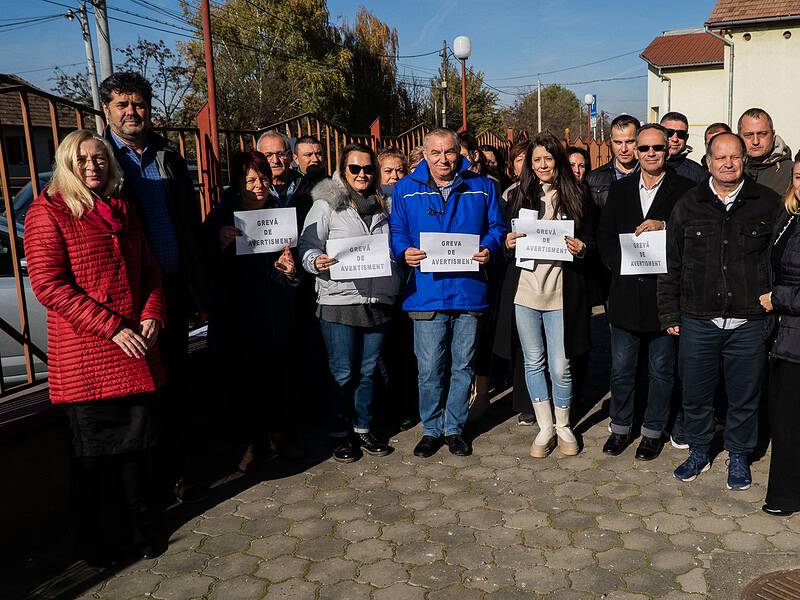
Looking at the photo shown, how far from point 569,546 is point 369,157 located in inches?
105

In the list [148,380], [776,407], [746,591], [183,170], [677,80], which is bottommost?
[746,591]

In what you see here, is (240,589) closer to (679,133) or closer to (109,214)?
(109,214)

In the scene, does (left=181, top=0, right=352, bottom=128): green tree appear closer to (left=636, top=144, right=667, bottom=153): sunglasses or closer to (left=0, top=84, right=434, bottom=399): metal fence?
(left=0, top=84, right=434, bottom=399): metal fence

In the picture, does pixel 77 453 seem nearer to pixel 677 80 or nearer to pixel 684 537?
pixel 684 537

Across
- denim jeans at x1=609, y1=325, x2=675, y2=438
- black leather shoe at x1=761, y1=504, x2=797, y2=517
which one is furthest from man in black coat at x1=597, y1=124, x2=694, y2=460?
black leather shoe at x1=761, y1=504, x2=797, y2=517

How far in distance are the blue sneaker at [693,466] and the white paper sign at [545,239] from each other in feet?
4.85

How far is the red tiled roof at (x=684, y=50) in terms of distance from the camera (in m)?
31.3

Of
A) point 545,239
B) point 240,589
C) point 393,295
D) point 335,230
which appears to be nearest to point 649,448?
point 545,239

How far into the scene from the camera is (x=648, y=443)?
5020 millimetres

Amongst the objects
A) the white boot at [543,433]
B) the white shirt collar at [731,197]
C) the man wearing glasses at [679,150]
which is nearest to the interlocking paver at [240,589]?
the white boot at [543,433]

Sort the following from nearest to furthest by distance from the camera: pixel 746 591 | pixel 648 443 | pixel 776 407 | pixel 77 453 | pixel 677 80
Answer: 1. pixel 746 591
2. pixel 77 453
3. pixel 776 407
4. pixel 648 443
5. pixel 677 80

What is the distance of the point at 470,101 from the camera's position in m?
43.8

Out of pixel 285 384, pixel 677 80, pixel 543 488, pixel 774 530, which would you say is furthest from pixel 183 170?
pixel 677 80

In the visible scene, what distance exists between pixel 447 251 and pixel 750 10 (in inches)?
736
